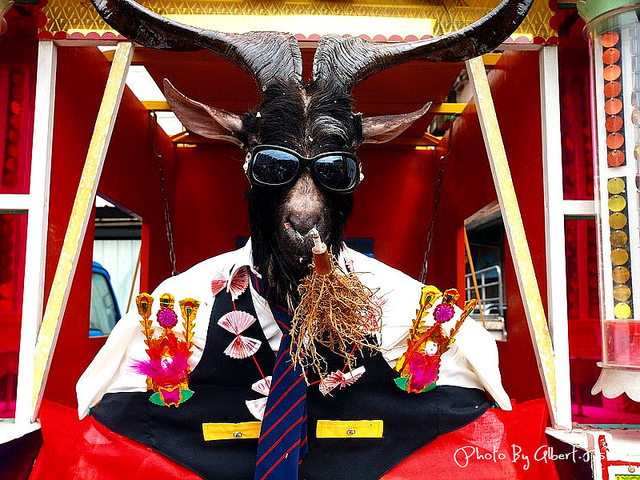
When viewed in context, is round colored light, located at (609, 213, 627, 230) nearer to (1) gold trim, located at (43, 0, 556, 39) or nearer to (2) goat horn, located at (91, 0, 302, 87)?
(1) gold trim, located at (43, 0, 556, 39)

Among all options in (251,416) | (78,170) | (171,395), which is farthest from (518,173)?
(78,170)

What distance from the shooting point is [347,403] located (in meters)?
2.02

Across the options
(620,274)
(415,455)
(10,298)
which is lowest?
(415,455)

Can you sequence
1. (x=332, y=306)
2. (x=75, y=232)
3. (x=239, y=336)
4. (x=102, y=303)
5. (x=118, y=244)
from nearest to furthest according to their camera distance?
(x=332, y=306), (x=239, y=336), (x=75, y=232), (x=102, y=303), (x=118, y=244)

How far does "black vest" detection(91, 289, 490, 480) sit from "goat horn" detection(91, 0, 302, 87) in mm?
737

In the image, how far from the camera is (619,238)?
2086 mm

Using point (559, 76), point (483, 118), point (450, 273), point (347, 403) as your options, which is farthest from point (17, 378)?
point (450, 273)

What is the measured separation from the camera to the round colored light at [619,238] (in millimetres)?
2079

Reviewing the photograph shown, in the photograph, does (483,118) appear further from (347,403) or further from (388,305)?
(347,403)

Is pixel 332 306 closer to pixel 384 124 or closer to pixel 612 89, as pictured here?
pixel 384 124

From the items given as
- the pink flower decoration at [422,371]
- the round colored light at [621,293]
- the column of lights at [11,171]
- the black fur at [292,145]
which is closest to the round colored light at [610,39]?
the round colored light at [621,293]

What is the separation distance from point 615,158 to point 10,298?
2.26 m

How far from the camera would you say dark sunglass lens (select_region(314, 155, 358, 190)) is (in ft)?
5.25

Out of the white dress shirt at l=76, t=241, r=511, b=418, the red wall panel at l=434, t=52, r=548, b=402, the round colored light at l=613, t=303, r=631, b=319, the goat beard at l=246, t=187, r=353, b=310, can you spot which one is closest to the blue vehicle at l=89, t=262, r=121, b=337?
the white dress shirt at l=76, t=241, r=511, b=418
